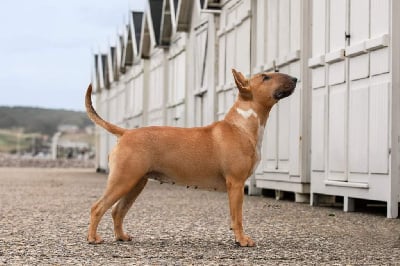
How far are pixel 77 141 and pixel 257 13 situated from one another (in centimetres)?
13059

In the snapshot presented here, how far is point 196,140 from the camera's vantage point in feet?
24.7

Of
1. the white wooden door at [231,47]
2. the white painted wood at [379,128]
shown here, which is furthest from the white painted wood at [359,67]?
the white wooden door at [231,47]

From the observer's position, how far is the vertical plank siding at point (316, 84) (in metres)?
10.9

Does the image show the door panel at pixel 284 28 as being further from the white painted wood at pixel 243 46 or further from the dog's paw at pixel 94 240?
the dog's paw at pixel 94 240

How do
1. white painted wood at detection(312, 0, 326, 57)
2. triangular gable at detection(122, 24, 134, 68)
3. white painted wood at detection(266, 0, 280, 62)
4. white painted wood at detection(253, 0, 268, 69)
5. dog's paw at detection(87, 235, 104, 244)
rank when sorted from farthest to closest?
triangular gable at detection(122, 24, 134, 68) < white painted wood at detection(253, 0, 268, 69) < white painted wood at detection(266, 0, 280, 62) < white painted wood at detection(312, 0, 326, 57) < dog's paw at detection(87, 235, 104, 244)

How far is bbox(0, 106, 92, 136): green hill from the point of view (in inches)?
6112

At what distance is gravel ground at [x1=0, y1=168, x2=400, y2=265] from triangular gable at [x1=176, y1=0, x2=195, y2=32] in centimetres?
1419

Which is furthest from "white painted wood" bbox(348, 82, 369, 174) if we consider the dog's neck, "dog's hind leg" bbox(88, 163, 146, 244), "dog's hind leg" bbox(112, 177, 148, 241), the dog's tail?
"dog's hind leg" bbox(88, 163, 146, 244)

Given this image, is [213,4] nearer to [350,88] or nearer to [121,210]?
[350,88]

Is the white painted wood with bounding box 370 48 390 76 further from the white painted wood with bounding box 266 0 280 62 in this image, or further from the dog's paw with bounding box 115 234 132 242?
the white painted wood with bounding box 266 0 280 62

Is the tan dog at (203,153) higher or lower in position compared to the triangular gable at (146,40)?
lower

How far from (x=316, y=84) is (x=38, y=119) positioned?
148245 mm

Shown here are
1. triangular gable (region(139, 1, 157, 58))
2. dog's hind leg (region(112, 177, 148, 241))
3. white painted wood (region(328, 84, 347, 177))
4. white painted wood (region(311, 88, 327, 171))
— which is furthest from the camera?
triangular gable (region(139, 1, 157, 58))

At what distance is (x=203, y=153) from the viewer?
7492mm
